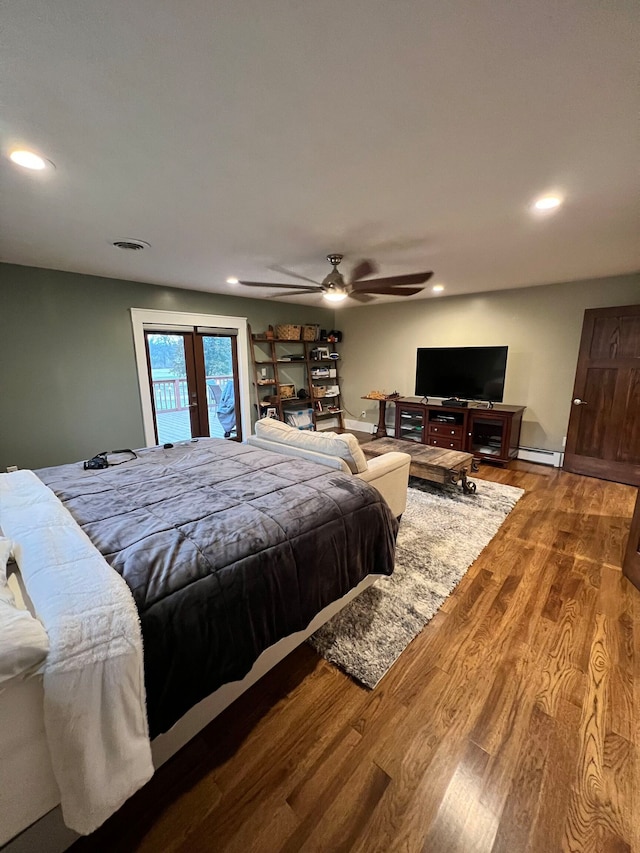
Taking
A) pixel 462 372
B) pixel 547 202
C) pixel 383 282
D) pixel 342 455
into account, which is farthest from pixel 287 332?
pixel 547 202

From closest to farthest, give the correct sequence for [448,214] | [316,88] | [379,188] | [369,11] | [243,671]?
[369,11]
[316,88]
[243,671]
[379,188]
[448,214]

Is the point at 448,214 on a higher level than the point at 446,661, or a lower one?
higher

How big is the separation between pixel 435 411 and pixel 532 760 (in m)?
4.05

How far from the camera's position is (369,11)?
87 centimetres

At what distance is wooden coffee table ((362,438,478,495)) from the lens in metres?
3.38

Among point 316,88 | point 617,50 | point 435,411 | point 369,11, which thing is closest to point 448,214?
point 617,50

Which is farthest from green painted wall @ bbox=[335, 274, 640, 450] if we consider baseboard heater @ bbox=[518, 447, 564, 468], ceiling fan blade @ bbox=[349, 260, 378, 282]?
ceiling fan blade @ bbox=[349, 260, 378, 282]

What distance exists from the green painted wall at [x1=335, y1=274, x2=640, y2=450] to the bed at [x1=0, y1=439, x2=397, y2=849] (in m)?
3.61

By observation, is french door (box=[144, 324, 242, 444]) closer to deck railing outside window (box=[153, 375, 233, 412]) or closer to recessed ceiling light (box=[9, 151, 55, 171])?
deck railing outside window (box=[153, 375, 233, 412])

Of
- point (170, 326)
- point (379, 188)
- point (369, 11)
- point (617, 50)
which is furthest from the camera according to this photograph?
point (170, 326)

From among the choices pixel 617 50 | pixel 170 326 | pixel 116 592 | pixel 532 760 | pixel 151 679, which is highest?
pixel 617 50

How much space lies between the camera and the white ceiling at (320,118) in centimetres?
91

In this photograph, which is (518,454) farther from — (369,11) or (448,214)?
(369,11)

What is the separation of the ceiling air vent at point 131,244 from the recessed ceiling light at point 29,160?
1017 mm
